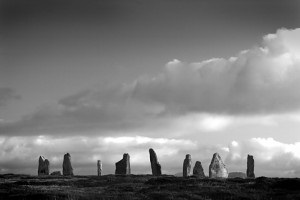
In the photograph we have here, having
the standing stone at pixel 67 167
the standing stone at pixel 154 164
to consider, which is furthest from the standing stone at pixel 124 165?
the standing stone at pixel 67 167

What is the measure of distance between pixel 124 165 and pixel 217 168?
1633 cm

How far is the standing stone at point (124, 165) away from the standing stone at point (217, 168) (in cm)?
1465

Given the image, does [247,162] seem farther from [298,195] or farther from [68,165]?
[298,195]

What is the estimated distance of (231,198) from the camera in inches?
1561

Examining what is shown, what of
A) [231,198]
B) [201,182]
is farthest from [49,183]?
[231,198]

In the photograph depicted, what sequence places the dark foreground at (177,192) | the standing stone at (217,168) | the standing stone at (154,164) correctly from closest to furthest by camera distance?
the dark foreground at (177,192)
the standing stone at (217,168)
the standing stone at (154,164)

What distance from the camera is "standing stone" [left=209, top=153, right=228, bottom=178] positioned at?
256ft

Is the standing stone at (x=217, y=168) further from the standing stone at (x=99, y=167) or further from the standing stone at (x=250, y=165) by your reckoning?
the standing stone at (x=99, y=167)

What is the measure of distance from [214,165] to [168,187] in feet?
105

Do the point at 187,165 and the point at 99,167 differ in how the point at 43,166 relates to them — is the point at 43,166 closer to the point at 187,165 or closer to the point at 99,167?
the point at 99,167

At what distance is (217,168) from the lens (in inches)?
3095

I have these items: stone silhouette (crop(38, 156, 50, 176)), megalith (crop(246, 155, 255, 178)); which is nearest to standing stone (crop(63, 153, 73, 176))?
stone silhouette (crop(38, 156, 50, 176))

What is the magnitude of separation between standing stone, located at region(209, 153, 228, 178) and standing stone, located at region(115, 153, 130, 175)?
14.7 m

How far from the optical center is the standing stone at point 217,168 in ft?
256
